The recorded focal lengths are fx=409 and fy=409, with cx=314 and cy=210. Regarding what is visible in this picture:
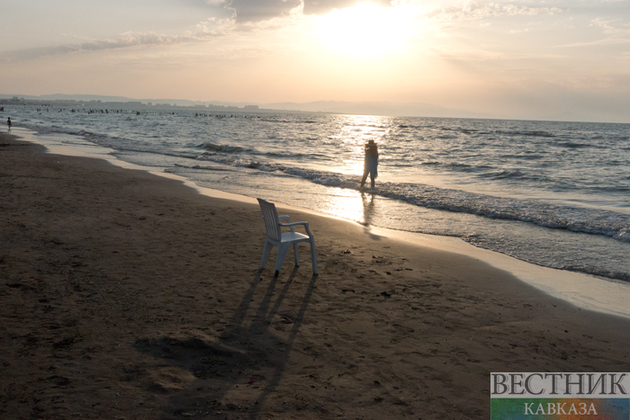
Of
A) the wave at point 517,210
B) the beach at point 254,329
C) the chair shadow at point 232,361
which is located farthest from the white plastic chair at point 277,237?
the wave at point 517,210

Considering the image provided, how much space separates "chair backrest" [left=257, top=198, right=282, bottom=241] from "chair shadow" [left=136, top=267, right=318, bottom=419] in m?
1.22

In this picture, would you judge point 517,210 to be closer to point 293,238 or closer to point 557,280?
point 557,280

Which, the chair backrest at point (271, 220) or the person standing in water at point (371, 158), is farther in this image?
the person standing in water at point (371, 158)

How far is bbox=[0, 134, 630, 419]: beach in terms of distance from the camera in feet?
10.9

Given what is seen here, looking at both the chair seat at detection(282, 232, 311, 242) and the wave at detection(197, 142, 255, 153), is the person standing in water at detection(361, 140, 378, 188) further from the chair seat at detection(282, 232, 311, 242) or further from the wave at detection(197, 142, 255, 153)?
the wave at detection(197, 142, 255, 153)

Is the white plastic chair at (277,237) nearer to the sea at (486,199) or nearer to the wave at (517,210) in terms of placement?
the sea at (486,199)

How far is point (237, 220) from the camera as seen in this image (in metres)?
9.40

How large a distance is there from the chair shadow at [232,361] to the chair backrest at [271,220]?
1.22 meters

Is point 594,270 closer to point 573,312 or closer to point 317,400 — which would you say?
point 573,312

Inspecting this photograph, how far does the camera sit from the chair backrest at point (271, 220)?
231 inches

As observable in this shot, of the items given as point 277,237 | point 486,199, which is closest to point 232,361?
point 277,237

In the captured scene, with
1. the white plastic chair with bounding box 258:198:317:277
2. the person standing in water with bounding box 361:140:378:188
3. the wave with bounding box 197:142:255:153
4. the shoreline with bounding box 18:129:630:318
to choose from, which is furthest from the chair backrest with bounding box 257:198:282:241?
the wave with bounding box 197:142:255:153

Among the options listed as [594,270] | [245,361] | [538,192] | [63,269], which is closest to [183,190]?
[63,269]

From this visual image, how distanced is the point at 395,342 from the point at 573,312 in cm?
283
